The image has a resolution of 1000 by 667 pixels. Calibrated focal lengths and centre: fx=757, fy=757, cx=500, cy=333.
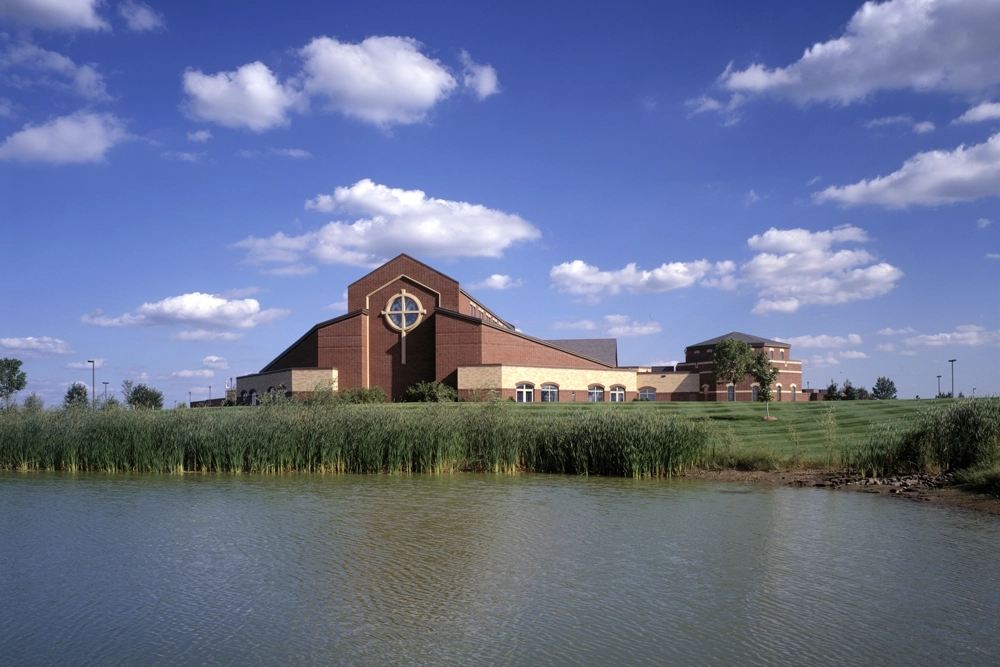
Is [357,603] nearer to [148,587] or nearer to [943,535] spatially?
[148,587]

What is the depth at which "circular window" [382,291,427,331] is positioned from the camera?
58844 mm

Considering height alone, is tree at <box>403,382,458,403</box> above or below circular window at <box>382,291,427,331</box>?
below

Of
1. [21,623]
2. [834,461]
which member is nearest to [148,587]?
[21,623]

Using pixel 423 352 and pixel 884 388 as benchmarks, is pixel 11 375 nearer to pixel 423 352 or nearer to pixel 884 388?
pixel 423 352

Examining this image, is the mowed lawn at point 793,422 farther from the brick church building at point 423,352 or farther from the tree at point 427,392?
the brick church building at point 423,352

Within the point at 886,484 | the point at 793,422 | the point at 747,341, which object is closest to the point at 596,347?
the point at 747,341

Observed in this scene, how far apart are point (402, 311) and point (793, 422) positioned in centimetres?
3394

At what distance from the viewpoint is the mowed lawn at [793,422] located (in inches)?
922

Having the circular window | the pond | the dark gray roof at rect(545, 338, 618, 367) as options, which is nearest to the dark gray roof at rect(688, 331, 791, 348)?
the dark gray roof at rect(545, 338, 618, 367)

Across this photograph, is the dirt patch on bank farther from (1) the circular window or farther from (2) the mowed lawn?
(1) the circular window

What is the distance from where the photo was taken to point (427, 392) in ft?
176

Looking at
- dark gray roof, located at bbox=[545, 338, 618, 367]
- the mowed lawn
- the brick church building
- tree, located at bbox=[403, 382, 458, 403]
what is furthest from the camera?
dark gray roof, located at bbox=[545, 338, 618, 367]

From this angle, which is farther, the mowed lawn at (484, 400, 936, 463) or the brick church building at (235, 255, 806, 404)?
the brick church building at (235, 255, 806, 404)

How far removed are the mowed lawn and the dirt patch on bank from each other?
1431mm
